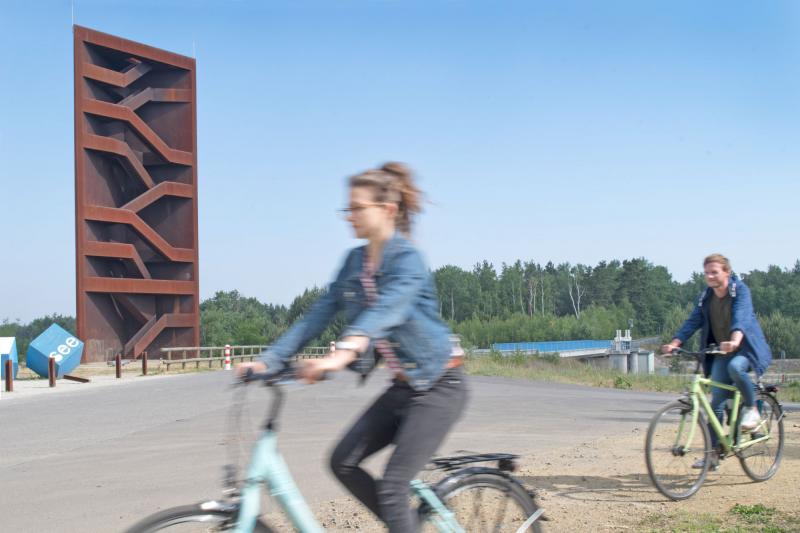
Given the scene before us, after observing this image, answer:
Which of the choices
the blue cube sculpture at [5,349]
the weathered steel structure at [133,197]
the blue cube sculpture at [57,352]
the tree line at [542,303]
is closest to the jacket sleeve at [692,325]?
the blue cube sculpture at [5,349]

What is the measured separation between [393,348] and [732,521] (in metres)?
3.45

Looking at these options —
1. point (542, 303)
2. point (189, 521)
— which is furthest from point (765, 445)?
point (542, 303)

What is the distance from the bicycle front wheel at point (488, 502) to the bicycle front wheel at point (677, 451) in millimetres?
2890

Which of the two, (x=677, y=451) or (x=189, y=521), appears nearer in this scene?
(x=189, y=521)

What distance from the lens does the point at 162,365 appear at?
3566cm

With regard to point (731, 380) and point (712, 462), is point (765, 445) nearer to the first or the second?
point (731, 380)

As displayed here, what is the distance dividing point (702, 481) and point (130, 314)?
42338 millimetres

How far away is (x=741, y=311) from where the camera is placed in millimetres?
6797

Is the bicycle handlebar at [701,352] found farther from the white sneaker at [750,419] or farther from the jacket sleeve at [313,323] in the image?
the jacket sleeve at [313,323]

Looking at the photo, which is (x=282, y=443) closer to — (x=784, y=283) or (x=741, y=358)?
(x=741, y=358)

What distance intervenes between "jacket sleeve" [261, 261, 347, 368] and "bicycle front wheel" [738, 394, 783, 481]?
466 cm

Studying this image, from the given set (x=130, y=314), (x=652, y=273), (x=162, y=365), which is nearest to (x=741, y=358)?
(x=162, y=365)

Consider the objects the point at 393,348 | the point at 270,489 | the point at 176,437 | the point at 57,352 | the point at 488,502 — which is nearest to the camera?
the point at 270,489

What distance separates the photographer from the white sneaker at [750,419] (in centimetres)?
685
